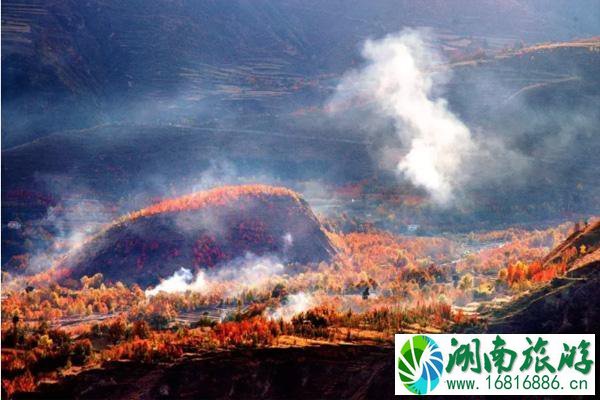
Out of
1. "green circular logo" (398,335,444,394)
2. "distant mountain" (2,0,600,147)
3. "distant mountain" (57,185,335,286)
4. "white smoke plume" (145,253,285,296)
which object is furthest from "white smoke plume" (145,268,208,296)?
"distant mountain" (2,0,600,147)

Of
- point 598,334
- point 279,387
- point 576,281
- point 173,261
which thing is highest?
point 173,261

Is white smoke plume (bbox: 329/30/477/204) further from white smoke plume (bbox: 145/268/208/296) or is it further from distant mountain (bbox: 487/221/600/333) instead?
distant mountain (bbox: 487/221/600/333)

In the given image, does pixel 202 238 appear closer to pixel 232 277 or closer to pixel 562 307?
pixel 232 277

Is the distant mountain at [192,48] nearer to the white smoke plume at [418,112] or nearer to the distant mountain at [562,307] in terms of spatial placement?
the white smoke plume at [418,112]

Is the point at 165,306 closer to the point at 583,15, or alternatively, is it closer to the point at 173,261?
the point at 173,261

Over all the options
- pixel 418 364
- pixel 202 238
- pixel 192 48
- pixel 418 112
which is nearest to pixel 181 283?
pixel 202 238

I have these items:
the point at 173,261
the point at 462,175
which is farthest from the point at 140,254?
the point at 462,175
